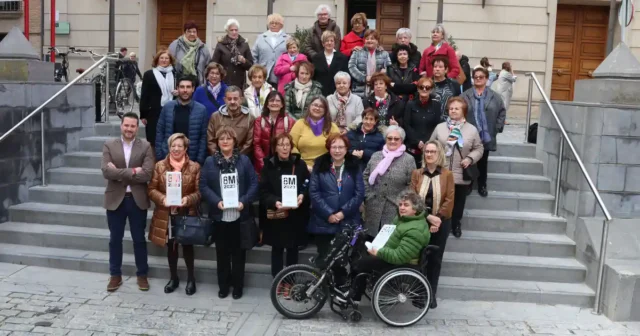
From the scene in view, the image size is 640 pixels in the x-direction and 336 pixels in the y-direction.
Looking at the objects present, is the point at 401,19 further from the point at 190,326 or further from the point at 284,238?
the point at 190,326

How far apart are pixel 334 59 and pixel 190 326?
159 inches

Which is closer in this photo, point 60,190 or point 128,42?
point 60,190

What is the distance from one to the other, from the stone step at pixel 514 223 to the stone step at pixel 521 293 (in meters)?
0.92

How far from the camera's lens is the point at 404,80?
7.93m

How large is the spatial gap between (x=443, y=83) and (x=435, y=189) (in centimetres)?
202

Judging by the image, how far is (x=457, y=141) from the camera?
670cm

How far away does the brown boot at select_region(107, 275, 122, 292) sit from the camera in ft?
21.3

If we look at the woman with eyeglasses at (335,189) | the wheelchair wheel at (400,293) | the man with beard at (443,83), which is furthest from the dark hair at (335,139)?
the man with beard at (443,83)

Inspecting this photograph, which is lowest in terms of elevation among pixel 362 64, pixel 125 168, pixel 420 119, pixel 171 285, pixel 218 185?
pixel 171 285

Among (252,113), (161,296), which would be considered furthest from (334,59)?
(161,296)

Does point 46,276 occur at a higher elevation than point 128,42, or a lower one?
lower

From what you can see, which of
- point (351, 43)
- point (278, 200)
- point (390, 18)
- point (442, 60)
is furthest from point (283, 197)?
point (390, 18)

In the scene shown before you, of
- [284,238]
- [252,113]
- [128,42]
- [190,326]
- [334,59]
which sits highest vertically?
[128,42]

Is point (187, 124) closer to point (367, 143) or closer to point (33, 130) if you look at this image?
point (367, 143)
